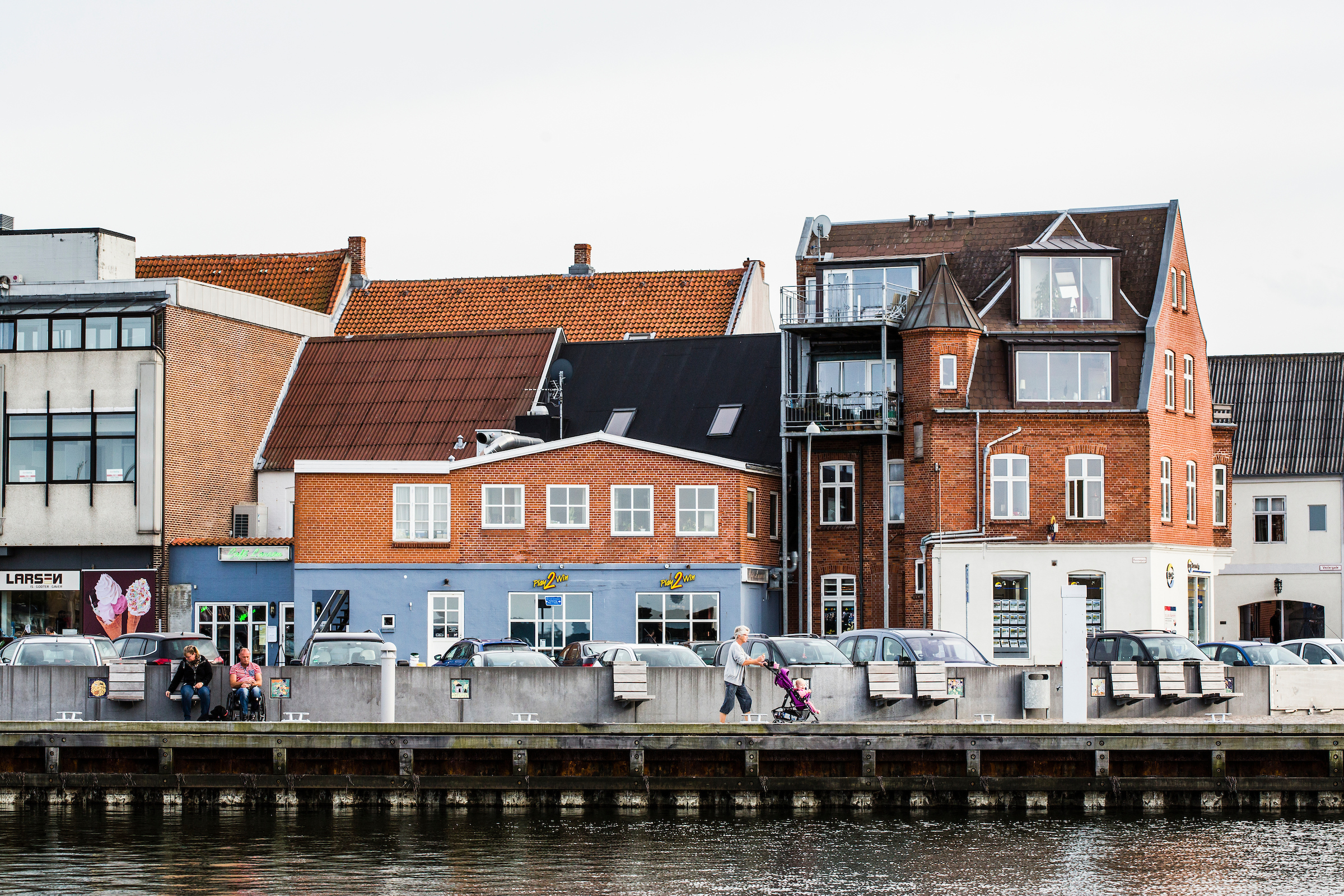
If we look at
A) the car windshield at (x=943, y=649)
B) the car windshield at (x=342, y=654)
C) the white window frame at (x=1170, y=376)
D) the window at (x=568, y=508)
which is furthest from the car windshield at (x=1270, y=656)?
the window at (x=568, y=508)

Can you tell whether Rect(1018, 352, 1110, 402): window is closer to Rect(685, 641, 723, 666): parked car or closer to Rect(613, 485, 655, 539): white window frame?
Rect(613, 485, 655, 539): white window frame

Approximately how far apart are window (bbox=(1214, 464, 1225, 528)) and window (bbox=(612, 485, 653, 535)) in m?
17.9

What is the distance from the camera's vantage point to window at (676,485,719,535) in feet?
181

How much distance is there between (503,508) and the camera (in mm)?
56000

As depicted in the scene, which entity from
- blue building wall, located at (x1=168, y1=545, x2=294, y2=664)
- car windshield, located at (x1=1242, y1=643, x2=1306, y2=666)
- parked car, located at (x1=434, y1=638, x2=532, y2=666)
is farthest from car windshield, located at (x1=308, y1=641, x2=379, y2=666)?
blue building wall, located at (x1=168, y1=545, x2=294, y2=664)

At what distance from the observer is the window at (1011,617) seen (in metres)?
54.0

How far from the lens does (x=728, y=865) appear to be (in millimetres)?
27641

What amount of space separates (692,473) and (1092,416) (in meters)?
11.1

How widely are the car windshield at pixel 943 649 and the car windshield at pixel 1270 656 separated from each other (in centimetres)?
659

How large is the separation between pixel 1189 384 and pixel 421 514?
74.4ft

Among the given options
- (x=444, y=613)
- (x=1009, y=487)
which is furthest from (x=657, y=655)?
(x=1009, y=487)

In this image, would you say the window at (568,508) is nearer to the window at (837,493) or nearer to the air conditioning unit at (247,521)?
the window at (837,493)

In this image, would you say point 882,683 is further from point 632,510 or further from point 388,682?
point 632,510

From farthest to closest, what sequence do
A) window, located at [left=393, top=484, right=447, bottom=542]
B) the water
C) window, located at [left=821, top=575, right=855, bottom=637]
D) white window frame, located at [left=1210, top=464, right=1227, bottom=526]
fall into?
white window frame, located at [left=1210, top=464, right=1227, bottom=526]
window, located at [left=821, top=575, right=855, bottom=637]
window, located at [left=393, top=484, right=447, bottom=542]
the water
